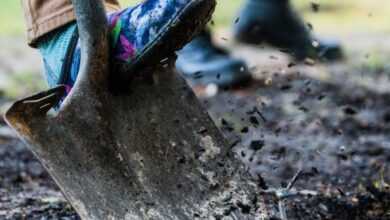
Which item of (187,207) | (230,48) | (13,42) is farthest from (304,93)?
(13,42)

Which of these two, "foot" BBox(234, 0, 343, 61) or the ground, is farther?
"foot" BBox(234, 0, 343, 61)

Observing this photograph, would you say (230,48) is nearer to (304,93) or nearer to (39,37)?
(304,93)

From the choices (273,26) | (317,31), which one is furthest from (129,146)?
(317,31)

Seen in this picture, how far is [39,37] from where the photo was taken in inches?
95.3

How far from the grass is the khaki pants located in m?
4.17

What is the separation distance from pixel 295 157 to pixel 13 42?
131 inches

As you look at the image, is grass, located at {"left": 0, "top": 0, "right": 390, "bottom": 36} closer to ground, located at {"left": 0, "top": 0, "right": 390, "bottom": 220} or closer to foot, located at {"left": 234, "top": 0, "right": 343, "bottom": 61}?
ground, located at {"left": 0, "top": 0, "right": 390, "bottom": 220}

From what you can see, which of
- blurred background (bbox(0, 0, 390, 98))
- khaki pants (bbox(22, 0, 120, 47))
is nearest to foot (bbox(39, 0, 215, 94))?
khaki pants (bbox(22, 0, 120, 47))

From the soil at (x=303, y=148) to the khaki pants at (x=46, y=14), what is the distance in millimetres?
555

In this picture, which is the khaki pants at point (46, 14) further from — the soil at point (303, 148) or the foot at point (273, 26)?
the foot at point (273, 26)

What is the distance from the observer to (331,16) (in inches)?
290

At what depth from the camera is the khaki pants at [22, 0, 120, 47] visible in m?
2.38

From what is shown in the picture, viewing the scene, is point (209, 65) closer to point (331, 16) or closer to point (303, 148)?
point (303, 148)

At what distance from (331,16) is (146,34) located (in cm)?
539
